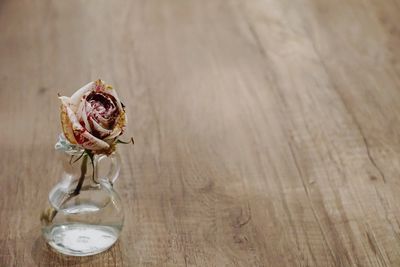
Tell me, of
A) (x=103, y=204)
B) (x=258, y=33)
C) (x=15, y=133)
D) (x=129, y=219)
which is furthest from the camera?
(x=258, y=33)

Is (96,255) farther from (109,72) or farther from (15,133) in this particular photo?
(109,72)

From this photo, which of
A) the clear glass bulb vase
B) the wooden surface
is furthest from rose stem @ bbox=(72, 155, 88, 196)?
the wooden surface

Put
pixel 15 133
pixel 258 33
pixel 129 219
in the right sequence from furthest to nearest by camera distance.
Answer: pixel 258 33 → pixel 15 133 → pixel 129 219

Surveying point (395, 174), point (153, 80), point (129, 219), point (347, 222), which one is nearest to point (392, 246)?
point (347, 222)

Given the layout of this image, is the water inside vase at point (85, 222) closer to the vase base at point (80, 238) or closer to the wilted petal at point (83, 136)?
the vase base at point (80, 238)

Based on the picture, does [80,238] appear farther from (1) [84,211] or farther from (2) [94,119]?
(2) [94,119]

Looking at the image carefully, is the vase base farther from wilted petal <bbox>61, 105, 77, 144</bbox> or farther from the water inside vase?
wilted petal <bbox>61, 105, 77, 144</bbox>

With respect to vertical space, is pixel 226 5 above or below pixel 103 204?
below

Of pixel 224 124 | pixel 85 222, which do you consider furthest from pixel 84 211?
pixel 224 124
